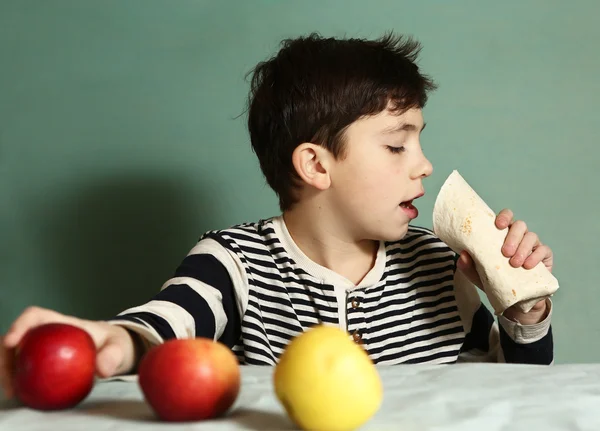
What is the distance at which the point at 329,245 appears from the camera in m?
1.18

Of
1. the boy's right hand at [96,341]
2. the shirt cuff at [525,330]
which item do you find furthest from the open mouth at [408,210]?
the boy's right hand at [96,341]

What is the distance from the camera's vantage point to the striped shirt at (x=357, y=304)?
1101mm

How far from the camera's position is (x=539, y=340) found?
109 centimetres

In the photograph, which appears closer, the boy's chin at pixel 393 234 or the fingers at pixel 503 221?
the fingers at pixel 503 221

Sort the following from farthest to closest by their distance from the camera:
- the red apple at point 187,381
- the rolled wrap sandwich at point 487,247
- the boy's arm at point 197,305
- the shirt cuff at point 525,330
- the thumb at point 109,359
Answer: the shirt cuff at point 525,330, the rolled wrap sandwich at point 487,247, the boy's arm at point 197,305, the thumb at point 109,359, the red apple at point 187,381

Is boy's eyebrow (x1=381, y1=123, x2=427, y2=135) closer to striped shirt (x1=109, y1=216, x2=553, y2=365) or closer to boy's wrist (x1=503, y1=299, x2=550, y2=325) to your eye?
striped shirt (x1=109, y1=216, x2=553, y2=365)

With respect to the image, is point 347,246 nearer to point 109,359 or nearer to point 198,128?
point 198,128

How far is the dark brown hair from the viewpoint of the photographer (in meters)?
1.12

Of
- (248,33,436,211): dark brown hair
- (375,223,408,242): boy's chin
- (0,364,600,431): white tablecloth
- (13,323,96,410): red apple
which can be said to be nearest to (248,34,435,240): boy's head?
(248,33,436,211): dark brown hair

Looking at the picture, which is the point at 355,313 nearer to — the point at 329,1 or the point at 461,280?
the point at 461,280

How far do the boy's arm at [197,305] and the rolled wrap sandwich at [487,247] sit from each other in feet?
1.14

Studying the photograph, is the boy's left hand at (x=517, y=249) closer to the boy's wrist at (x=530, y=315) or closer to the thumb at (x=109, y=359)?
the boy's wrist at (x=530, y=315)

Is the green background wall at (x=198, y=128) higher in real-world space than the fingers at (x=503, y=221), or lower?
higher

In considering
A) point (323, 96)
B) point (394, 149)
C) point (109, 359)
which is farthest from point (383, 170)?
point (109, 359)
